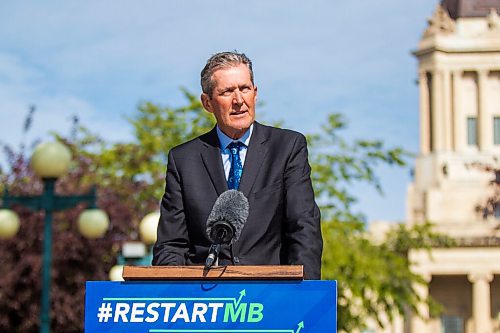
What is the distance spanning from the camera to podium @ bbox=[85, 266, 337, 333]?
503 centimetres

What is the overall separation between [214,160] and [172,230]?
0.39 metres

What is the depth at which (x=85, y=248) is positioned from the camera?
29938 millimetres

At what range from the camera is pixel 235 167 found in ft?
20.5

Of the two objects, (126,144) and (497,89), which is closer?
(126,144)

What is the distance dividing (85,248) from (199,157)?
23992 mm

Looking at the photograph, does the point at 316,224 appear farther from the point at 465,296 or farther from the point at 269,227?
the point at 465,296

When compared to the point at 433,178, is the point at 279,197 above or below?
below

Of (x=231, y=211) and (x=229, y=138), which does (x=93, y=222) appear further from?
(x=231, y=211)

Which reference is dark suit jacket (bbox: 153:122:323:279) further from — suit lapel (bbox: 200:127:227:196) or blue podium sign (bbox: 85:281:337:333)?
blue podium sign (bbox: 85:281:337:333)

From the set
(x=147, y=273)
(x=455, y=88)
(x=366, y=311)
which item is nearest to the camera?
(x=147, y=273)

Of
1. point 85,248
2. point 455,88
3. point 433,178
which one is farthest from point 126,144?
point 455,88

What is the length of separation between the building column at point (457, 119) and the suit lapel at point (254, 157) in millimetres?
90924

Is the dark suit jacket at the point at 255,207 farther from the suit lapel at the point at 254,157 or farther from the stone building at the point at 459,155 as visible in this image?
the stone building at the point at 459,155

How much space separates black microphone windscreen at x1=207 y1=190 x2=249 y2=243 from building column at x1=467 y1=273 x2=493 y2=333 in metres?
85.5
